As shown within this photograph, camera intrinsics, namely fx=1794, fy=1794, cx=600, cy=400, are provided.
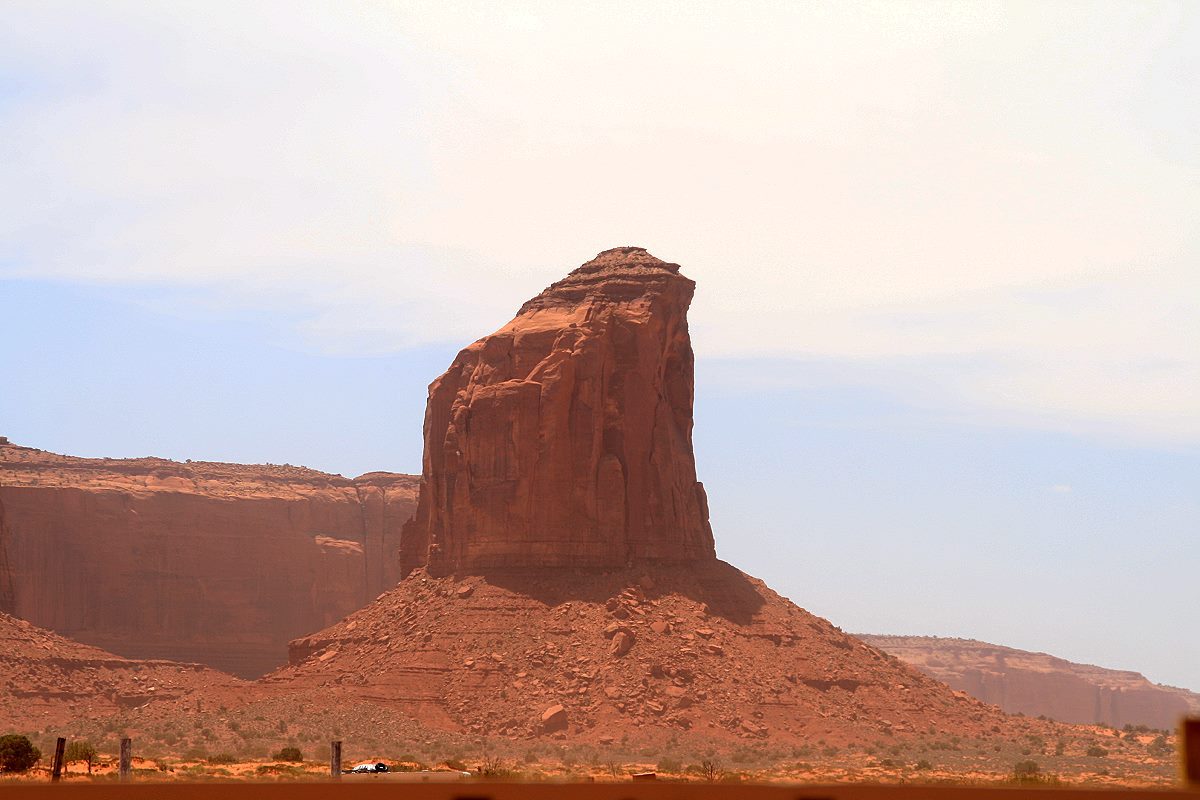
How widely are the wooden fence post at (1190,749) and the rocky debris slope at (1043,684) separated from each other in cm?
13090

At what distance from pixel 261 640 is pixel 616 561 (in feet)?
190

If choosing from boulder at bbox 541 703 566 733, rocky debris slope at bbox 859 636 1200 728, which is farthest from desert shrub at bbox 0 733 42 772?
rocky debris slope at bbox 859 636 1200 728

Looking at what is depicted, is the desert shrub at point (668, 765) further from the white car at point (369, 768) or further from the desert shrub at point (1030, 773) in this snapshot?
the desert shrub at point (1030, 773)

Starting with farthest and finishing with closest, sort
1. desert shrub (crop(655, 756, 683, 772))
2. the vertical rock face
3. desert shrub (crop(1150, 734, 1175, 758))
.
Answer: the vertical rock face, desert shrub (crop(1150, 734, 1175, 758)), desert shrub (crop(655, 756, 683, 772))

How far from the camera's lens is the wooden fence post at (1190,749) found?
21031mm

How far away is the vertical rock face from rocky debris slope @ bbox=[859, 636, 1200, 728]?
266 ft

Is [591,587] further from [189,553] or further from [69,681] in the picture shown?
[189,553]

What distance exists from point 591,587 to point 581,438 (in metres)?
6.41

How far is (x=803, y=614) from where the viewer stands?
7819cm

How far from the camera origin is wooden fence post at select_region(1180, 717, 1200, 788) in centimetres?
2103

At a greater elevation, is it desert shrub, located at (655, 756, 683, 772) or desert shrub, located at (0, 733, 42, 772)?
desert shrub, located at (655, 756, 683, 772)

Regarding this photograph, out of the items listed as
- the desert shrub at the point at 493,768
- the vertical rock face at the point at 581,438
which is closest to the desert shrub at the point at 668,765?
the desert shrub at the point at 493,768

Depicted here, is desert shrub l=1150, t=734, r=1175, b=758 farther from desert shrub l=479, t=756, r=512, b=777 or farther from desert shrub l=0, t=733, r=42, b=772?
desert shrub l=0, t=733, r=42, b=772

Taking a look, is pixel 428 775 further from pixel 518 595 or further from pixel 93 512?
pixel 93 512
